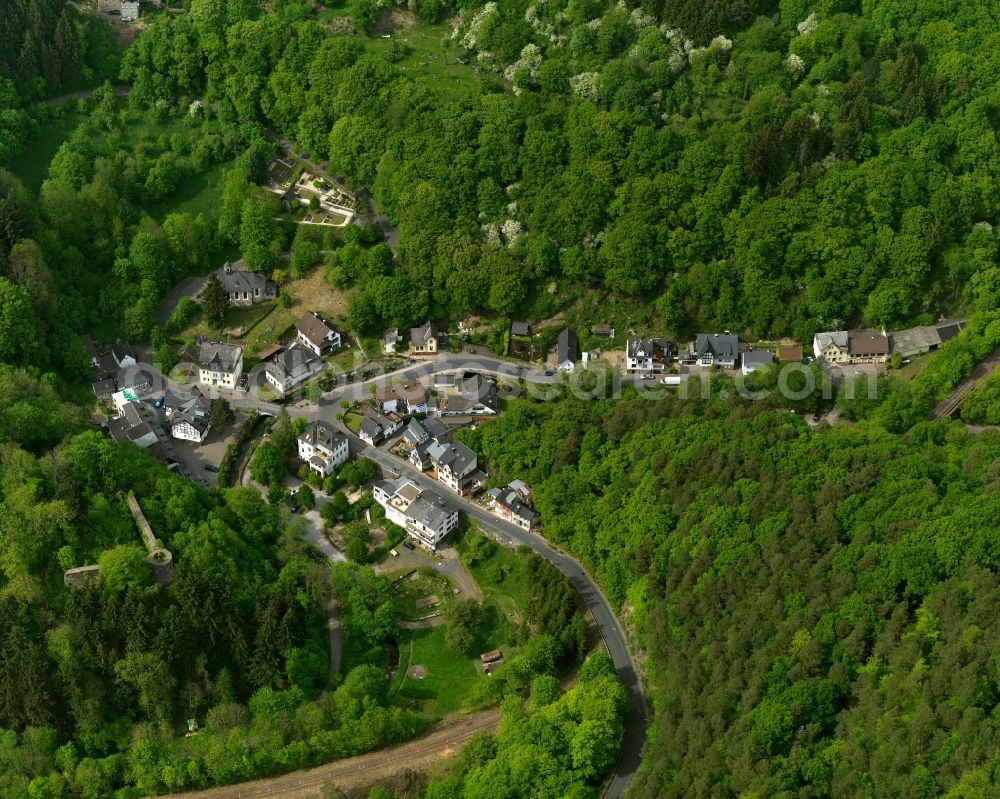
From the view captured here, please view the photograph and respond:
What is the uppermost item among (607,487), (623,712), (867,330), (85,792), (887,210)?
(887,210)

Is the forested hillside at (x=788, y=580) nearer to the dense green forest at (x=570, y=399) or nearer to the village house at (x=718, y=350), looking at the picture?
the dense green forest at (x=570, y=399)

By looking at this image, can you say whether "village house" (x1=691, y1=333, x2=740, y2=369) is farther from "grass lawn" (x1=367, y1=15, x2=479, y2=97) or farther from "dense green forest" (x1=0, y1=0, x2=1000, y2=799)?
"grass lawn" (x1=367, y1=15, x2=479, y2=97)

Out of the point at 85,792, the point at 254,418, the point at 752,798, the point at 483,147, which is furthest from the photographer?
the point at 483,147

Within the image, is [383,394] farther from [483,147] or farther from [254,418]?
[483,147]

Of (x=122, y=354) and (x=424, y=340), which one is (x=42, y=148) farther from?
(x=424, y=340)

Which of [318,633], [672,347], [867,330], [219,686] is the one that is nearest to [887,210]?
[867,330]

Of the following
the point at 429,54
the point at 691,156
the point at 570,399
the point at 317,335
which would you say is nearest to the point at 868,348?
the point at 691,156
